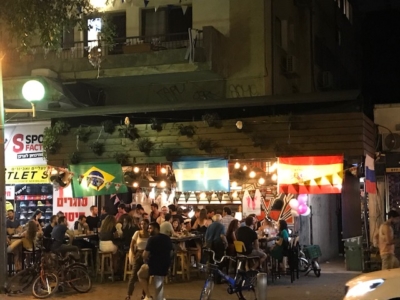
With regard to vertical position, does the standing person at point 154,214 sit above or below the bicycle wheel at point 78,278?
above

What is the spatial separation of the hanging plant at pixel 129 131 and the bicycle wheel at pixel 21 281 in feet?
16.7

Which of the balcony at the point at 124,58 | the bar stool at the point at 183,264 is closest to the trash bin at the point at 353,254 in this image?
the bar stool at the point at 183,264

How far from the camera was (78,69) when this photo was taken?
19.2 m

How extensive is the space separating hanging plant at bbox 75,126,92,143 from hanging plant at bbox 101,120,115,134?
1.85 feet

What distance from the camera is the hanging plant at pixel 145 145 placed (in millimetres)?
17531

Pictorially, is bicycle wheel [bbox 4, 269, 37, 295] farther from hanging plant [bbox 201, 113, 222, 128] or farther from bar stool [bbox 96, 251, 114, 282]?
hanging plant [bbox 201, 113, 222, 128]

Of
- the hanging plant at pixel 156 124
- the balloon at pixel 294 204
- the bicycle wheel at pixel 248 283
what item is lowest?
the bicycle wheel at pixel 248 283

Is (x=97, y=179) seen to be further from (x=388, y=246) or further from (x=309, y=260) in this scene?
(x=388, y=246)

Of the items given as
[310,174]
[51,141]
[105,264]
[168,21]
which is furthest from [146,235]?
[168,21]

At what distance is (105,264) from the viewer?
679 inches

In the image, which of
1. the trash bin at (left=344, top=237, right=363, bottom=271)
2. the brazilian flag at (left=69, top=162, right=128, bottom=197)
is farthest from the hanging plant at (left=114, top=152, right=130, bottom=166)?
the trash bin at (left=344, top=237, right=363, bottom=271)

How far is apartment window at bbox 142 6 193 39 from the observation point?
20109 mm

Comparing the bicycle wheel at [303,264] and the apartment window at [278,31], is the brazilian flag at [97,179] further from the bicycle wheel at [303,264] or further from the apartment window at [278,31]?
the apartment window at [278,31]

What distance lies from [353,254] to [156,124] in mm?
7344
